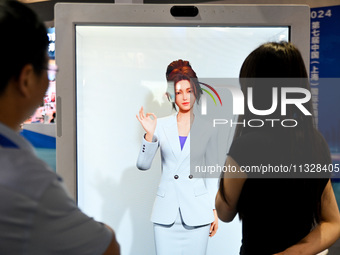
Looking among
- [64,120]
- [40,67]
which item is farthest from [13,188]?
[64,120]

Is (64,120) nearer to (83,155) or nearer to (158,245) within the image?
(83,155)

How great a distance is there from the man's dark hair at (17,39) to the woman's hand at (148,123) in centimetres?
48

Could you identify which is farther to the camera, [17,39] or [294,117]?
[294,117]

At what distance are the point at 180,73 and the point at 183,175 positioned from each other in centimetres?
28

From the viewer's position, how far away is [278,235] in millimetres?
880

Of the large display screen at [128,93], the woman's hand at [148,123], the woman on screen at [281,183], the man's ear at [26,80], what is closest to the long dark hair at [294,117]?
the woman on screen at [281,183]

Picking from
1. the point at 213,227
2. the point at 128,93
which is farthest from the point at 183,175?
the point at 128,93

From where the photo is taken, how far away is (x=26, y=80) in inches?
20.7

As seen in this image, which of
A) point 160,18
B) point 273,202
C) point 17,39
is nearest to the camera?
point 17,39

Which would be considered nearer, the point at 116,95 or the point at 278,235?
the point at 278,235

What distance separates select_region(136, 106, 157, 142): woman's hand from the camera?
1.00 meters

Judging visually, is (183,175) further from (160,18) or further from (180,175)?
(160,18)

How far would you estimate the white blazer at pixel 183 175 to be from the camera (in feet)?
3.25

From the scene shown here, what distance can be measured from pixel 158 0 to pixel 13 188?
5.96ft
